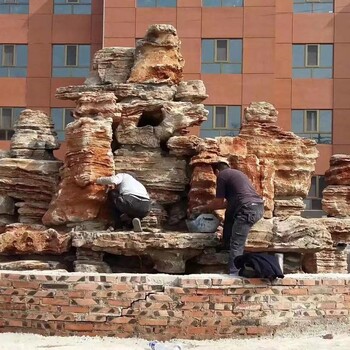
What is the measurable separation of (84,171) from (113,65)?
2.41 m

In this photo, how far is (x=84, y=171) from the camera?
10.2 m

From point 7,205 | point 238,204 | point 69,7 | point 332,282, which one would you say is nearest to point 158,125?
point 238,204

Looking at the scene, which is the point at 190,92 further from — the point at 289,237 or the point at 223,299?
the point at 223,299

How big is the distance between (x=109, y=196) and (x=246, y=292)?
10.7ft

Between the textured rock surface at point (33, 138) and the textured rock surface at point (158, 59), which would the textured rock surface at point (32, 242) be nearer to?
the textured rock surface at point (33, 138)

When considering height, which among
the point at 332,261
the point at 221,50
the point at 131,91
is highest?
the point at 221,50

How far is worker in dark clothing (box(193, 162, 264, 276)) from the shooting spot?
29.3 feet

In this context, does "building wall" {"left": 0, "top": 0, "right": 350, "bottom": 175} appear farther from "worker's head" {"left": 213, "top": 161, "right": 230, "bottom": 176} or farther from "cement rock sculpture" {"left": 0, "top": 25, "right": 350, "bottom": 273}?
"worker's head" {"left": 213, "top": 161, "right": 230, "bottom": 176}

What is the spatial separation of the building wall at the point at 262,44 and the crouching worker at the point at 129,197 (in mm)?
16912

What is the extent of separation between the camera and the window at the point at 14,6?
28766 mm

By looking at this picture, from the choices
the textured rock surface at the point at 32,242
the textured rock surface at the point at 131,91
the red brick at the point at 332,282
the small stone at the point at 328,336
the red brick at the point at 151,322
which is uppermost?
the textured rock surface at the point at 131,91

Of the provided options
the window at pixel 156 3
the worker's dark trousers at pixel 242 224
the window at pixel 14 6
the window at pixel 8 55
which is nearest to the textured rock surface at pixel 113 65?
the worker's dark trousers at pixel 242 224

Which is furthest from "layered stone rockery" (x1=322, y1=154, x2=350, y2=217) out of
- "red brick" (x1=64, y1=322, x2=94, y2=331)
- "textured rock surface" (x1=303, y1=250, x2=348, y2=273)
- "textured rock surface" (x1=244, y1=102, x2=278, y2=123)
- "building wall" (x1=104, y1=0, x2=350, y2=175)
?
"building wall" (x1=104, y1=0, x2=350, y2=175)

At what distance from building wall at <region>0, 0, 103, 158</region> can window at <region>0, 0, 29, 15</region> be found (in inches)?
7.2
